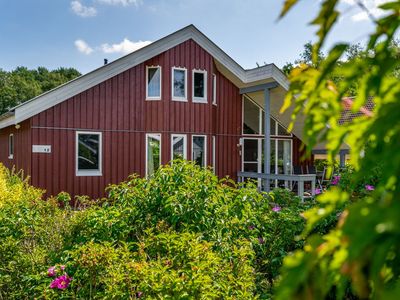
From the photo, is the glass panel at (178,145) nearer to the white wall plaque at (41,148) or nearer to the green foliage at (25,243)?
the white wall plaque at (41,148)

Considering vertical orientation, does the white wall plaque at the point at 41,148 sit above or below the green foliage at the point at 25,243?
above

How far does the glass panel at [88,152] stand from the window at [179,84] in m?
3.08

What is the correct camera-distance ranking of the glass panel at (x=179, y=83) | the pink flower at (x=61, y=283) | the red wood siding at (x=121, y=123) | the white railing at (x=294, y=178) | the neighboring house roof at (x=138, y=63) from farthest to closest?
1. the glass panel at (x=179, y=83)
2. the red wood siding at (x=121, y=123)
3. the neighboring house roof at (x=138, y=63)
4. the white railing at (x=294, y=178)
5. the pink flower at (x=61, y=283)

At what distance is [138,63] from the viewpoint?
1262cm

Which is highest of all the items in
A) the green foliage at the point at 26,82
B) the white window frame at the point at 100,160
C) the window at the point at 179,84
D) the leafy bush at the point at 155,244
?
the green foliage at the point at 26,82

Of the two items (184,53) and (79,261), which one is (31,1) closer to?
(184,53)

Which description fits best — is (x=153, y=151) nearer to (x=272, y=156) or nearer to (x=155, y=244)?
(x=272, y=156)

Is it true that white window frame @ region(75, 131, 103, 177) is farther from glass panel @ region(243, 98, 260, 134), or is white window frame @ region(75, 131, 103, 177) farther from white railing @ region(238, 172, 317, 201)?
glass panel @ region(243, 98, 260, 134)

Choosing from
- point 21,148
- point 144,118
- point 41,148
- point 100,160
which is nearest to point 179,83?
point 144,118

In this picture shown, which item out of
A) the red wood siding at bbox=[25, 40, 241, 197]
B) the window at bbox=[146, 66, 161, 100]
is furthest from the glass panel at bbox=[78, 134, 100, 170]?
the window at bbox=[146, 66, 161, 100]

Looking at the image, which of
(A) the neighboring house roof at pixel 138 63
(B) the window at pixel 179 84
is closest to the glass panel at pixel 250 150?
(A) the neighboring house roof at pixel 138 63

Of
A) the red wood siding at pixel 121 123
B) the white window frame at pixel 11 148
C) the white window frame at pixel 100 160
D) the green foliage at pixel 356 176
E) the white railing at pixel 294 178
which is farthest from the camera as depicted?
the white window frame at pixel 11 148

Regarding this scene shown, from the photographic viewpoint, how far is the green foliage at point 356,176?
665 mm

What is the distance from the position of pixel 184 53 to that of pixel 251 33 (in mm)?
2607
